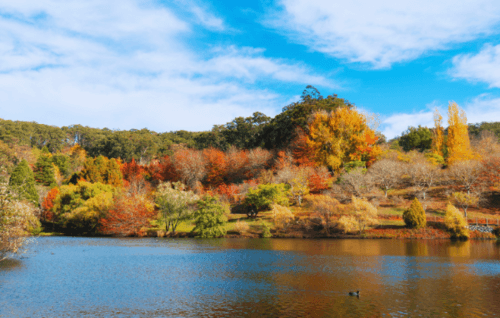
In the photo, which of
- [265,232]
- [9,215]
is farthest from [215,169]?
[9,215]

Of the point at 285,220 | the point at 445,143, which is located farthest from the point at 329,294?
the point at 445,143

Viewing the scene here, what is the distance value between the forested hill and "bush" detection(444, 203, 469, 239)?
131 ft

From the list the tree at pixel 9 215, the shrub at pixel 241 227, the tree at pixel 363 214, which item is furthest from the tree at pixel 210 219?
the tree at pixel 9 215

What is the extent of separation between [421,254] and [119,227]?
47.2 metres

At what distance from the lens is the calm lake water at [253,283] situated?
63.2ft

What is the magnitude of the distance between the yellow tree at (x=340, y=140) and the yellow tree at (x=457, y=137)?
14.7 metres

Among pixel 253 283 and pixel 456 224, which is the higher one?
pixel 456 224

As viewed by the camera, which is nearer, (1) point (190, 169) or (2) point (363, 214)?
(2) point (363, 214)

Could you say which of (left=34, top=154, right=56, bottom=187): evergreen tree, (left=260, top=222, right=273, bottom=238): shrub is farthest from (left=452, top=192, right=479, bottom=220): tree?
(left=34, top=154, right=56, bottom=187): evergreen tree

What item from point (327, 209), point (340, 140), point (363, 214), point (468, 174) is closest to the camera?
point (363, 214)

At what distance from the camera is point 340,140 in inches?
3088

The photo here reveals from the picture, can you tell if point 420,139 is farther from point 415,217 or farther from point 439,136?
point 415,217

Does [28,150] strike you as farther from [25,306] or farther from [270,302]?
[270,302]

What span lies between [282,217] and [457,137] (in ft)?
145
